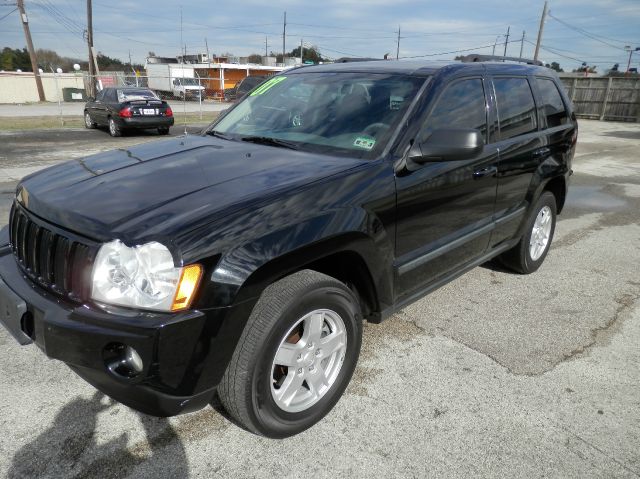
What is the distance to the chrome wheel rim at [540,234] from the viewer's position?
4477 mm

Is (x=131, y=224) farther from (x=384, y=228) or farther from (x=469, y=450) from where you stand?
(x=469, y=450)

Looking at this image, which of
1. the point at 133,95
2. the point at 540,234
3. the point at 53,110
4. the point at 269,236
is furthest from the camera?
the point at 53,110

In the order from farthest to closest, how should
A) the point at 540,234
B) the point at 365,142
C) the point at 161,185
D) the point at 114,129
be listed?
the point at 114,129
the point at 540,234
the point at 365,142
the point at 161,185

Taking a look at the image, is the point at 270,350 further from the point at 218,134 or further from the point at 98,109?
the point at 98,109

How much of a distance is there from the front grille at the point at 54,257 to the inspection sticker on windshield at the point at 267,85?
1995 millimetres

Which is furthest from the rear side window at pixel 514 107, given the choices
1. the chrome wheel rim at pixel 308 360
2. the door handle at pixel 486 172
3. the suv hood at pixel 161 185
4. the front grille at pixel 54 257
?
the front grille at pixel 54 257

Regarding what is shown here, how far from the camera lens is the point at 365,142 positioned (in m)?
2.85

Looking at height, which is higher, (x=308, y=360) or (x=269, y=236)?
(x=269, y=236)

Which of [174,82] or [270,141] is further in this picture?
[174,82]

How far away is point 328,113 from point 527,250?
2358 mm

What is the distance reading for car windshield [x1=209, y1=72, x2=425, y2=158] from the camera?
2904 millimetres

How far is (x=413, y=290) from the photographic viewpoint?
9.99ft

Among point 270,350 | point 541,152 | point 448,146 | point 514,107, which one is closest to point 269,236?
point 270,350

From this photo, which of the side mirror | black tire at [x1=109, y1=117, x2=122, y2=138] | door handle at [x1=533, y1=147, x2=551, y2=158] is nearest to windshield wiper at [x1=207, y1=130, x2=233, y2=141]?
the side mirror
